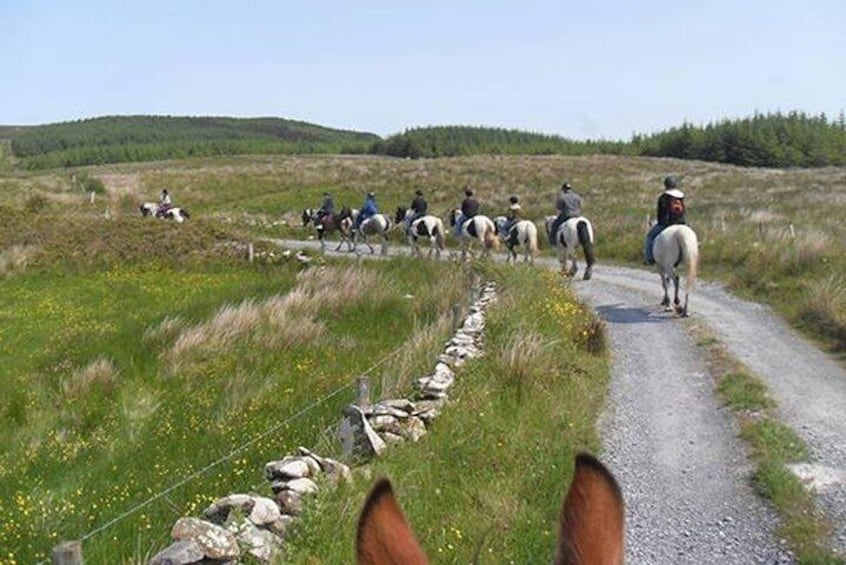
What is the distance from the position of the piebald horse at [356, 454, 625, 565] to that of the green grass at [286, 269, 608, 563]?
1.83 meters

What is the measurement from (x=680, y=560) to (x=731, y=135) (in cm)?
10561

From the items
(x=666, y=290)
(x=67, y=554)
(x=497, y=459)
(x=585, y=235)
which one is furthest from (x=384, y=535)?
(x=585, y=235)

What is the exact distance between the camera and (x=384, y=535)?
137 cm

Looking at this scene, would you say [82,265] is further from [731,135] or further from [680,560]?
[731,135]

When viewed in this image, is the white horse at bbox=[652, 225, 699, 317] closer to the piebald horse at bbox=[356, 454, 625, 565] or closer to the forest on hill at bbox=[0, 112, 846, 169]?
the piebald horse at bbox=[356, 454, 625, 565]

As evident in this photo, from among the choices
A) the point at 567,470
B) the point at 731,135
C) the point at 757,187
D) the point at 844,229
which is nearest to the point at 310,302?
the point at 567,470

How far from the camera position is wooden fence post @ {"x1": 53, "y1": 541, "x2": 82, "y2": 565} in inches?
156

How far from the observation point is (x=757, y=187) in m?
47.2

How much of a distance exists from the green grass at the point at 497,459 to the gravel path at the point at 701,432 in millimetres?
607

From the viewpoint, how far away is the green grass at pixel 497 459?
5676 mm

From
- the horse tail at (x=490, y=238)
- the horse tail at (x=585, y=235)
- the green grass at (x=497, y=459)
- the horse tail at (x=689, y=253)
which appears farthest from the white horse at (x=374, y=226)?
the green grass at (x=497, y=459)

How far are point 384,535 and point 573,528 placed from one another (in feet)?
1.08

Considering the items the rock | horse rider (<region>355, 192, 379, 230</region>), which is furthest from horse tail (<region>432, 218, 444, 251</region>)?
the rock

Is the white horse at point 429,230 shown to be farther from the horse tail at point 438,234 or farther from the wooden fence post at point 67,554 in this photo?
the wooden fence post at point 67,554
